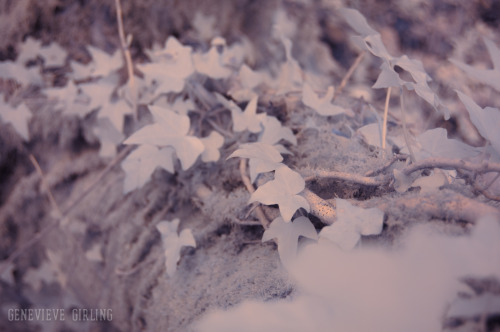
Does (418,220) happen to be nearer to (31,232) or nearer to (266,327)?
(266,327)

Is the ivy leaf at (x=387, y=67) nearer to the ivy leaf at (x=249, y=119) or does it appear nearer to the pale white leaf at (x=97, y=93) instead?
the ivy leaf at (x=249, y=119)

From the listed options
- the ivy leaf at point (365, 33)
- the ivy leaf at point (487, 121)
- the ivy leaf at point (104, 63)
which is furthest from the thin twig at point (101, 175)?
the ivy leaf at point (487, 121)

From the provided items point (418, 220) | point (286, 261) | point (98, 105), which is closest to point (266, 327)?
point (286, 261)

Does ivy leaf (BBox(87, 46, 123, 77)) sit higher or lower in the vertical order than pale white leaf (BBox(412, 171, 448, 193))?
lower

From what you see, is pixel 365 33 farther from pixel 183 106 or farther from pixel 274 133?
pixel 183 106

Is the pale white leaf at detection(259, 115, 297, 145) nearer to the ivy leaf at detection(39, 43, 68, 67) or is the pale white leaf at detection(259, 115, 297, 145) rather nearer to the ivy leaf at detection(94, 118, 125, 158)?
the ivy leaf at detection(94, 118, 125, 158)

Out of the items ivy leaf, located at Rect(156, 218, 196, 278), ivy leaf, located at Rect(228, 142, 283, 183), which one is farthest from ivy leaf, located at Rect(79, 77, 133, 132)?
ivy leaf, located at Rect(228, 142, 283, 183)

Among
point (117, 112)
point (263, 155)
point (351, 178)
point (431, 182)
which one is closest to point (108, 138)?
point (117, 112)
